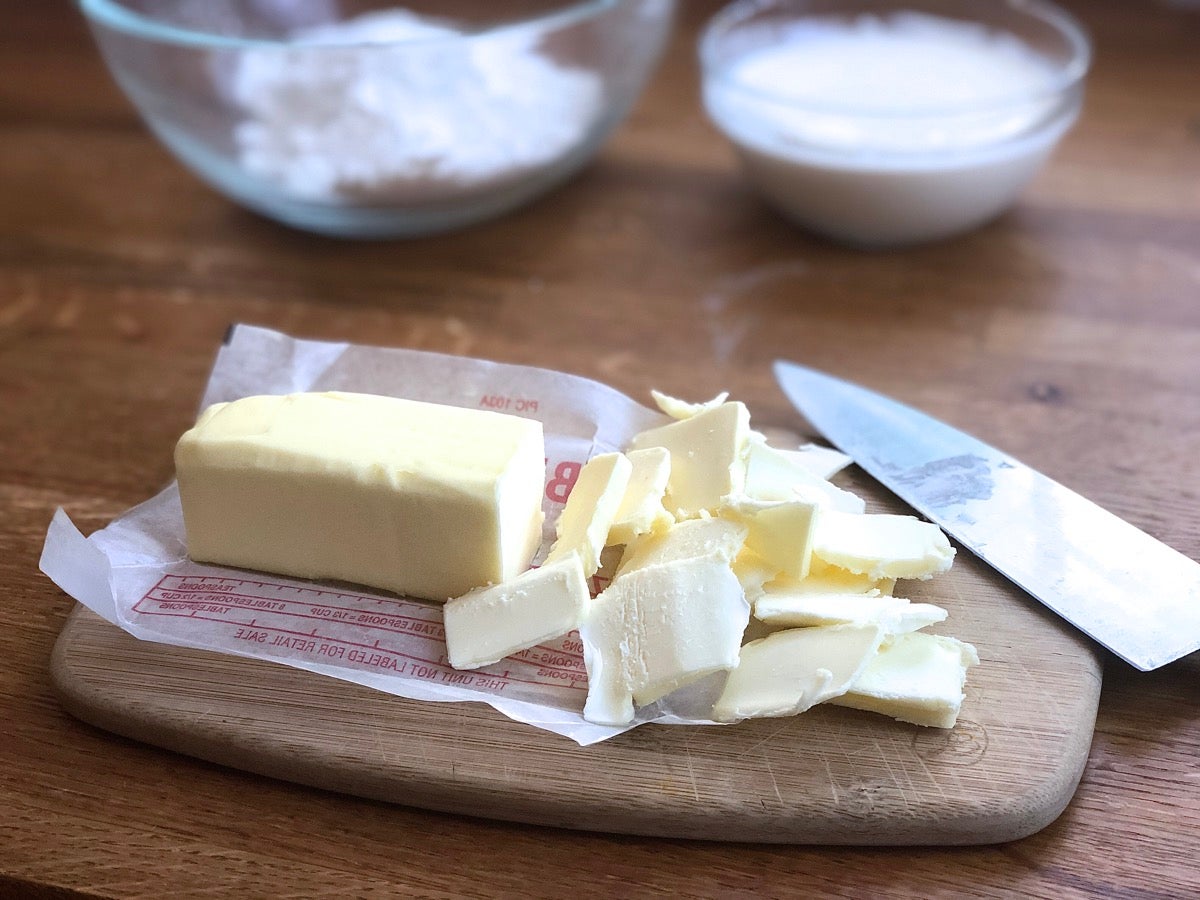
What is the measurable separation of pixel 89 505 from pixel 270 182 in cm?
63

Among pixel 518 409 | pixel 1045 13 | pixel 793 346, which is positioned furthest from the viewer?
pixel 1045 13

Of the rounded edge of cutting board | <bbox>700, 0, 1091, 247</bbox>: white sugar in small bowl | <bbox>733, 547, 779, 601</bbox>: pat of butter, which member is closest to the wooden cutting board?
the rounded edge of cutting board

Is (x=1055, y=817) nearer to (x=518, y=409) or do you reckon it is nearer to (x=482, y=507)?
(x=482, y=507)

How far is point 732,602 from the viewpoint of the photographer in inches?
39.1

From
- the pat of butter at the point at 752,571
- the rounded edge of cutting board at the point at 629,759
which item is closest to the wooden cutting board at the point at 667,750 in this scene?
the rounded edge of cutting board at the point at 629,759

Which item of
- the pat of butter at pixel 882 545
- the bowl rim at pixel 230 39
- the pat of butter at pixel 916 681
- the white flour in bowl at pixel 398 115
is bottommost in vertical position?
the pat of butter at pixel 916 681

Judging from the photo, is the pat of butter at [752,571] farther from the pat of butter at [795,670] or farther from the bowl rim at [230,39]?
the bowl rim at [230,39]

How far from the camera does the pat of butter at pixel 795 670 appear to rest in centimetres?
94

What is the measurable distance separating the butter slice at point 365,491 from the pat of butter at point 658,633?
129 mm

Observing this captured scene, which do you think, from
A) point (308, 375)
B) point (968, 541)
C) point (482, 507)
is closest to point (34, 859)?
point (482, 507)

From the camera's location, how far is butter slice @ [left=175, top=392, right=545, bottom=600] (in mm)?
1046

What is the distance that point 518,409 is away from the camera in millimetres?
1285

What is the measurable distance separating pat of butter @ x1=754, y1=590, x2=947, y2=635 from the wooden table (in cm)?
19

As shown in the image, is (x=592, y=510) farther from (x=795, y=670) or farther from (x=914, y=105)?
(x=914, y=105)
